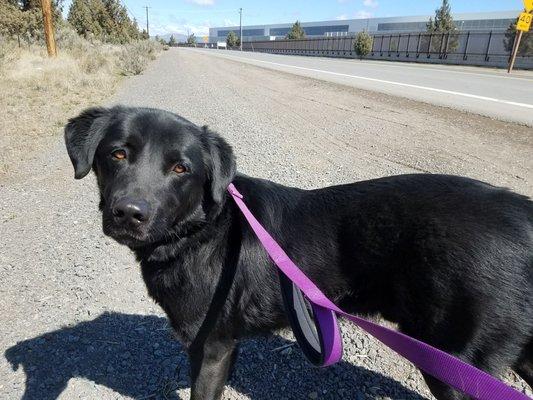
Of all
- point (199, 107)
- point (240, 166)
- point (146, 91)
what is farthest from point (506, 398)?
point (146, 91)

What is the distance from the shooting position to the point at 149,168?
7.18 ft

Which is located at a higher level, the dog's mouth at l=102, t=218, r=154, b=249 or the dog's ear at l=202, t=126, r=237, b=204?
the dog's ear at l=202, t=126, r=237, b=204

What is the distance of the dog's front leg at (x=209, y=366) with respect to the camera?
2297mm

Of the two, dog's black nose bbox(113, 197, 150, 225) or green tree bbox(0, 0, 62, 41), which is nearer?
dog's black nose bbox(113, 197, 150, 225)

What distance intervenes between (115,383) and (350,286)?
166 cm

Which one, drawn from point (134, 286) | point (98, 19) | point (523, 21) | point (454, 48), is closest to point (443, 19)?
point (454, 48)

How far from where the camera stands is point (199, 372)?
7.61ft

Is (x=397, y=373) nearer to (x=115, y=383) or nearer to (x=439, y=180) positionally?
(x=439, y=180)

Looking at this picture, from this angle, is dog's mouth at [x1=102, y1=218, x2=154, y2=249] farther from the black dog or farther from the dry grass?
the dry grass

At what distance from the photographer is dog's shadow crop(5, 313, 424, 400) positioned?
2607 millimetres

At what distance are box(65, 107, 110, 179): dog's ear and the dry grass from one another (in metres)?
4.53

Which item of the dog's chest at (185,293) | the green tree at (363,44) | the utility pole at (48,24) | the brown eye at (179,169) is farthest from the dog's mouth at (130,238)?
the green tree at (363,44)

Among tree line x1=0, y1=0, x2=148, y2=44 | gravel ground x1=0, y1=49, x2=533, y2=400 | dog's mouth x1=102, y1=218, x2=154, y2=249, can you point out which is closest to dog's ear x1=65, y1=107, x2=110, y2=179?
dog's mouth x1=102, y1=218, x2=154, y2=249

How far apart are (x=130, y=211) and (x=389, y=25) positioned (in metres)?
116
